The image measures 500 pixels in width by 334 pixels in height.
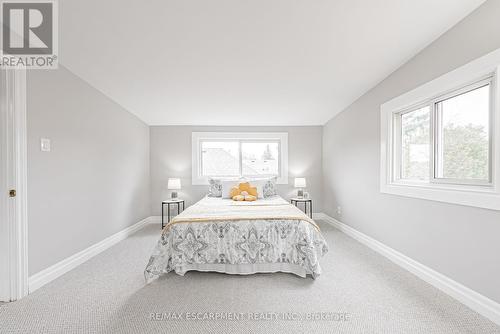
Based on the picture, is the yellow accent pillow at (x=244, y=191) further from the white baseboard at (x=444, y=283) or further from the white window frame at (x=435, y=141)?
the white window frame at (x=435, y=141)

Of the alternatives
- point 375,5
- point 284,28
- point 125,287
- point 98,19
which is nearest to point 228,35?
point 284,28

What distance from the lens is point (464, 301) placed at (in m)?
1.77

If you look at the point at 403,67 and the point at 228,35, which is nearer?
the point at 228,35

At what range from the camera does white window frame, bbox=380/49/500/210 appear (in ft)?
5.22

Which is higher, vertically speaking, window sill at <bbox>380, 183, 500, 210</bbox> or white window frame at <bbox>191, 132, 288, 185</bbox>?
white window frame at <bbox>191, 132, 288, 185</bbox>

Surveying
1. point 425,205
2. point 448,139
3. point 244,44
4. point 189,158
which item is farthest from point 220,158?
point 448,139

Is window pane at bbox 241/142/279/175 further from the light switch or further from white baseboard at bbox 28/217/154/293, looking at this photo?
the light switch

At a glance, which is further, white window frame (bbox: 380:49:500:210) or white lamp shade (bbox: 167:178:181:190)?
white lamp shade (bbox: 167:178:181:190)

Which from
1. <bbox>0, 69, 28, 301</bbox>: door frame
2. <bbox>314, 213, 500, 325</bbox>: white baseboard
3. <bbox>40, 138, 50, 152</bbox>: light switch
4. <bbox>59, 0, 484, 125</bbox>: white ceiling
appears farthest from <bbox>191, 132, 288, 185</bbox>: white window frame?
<bbox>0, 69, 28, 301</bbox>: door frame

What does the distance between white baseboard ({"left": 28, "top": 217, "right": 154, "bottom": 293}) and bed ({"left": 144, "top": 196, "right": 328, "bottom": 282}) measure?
3.30ft

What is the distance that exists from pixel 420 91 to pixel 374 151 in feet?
3.11

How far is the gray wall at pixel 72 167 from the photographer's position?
2.07 metres

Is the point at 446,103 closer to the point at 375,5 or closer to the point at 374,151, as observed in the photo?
the point at 374,151

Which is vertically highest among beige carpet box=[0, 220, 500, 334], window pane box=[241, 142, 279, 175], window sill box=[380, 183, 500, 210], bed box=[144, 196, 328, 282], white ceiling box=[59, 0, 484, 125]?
white ceiling box=[59, 0, 484, 125]
